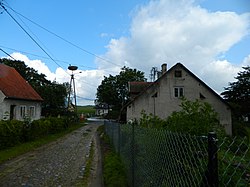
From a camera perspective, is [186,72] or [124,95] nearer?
[186,72]

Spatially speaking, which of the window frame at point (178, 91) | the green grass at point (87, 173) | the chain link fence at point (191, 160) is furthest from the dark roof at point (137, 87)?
the chain link fence at point (191, 160)

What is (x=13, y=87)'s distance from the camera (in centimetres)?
2923

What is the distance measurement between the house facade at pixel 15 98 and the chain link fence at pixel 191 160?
20697 mm

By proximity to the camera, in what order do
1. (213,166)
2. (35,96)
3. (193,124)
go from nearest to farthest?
1. (213,166)
2. (193,124)
3. (35,96)

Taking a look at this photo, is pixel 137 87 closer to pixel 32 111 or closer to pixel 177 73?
pixel 177 73

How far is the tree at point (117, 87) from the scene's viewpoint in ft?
214

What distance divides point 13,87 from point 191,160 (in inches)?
1139

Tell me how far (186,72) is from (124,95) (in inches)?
1527

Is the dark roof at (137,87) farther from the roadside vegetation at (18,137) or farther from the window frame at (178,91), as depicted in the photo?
the roadside vegetation at (18,137)

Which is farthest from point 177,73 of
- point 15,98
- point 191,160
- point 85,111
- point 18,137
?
point 85,111

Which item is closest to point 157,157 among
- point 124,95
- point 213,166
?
point 213,166

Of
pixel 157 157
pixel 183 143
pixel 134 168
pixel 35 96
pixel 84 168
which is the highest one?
pixel 35 96

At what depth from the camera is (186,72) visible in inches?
1074

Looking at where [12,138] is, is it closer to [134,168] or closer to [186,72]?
[134,168]
